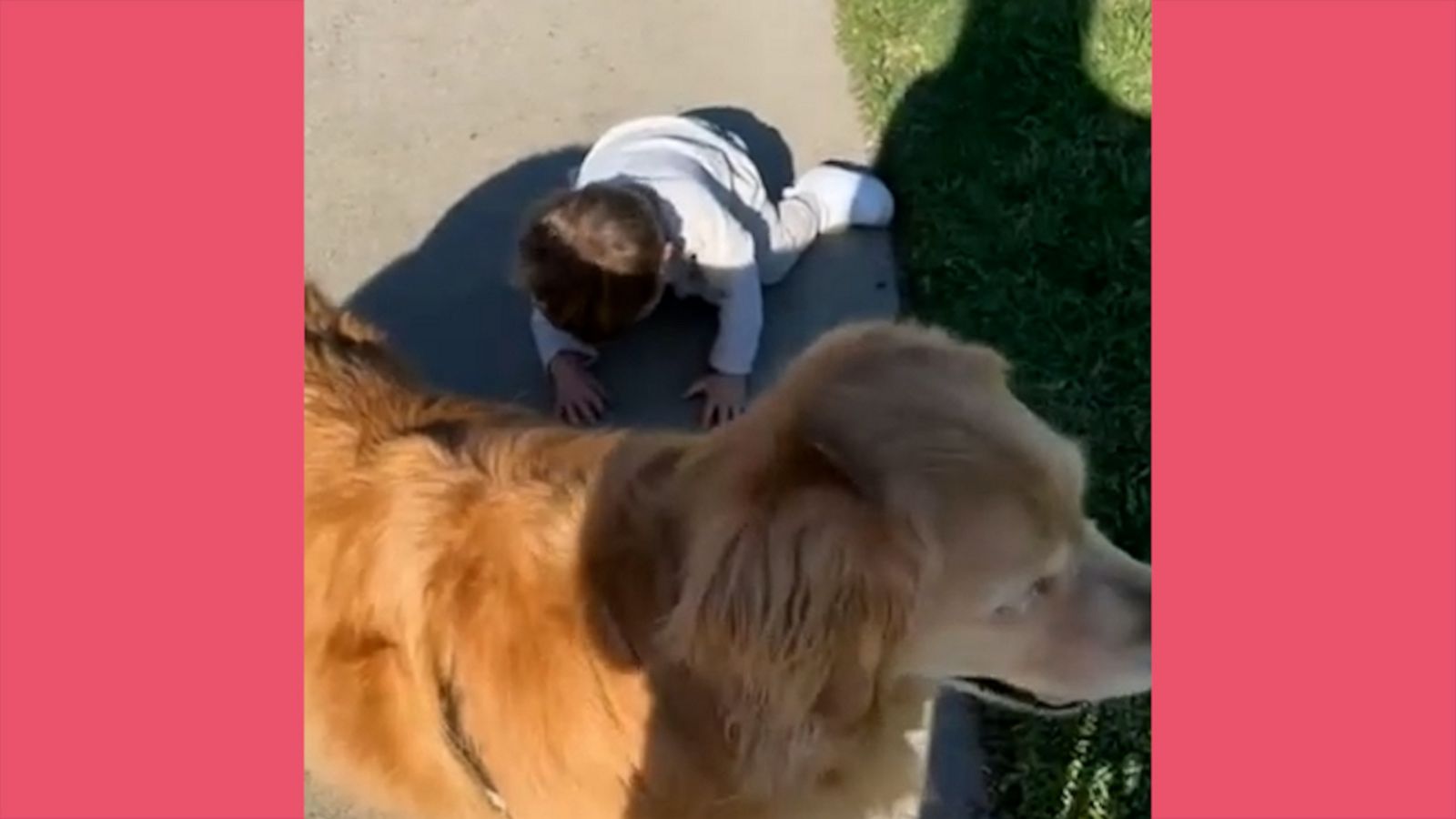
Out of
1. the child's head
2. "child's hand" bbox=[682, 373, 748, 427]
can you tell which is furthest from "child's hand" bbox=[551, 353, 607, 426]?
"child's hand" bbox=[682, 373, 748, 427]

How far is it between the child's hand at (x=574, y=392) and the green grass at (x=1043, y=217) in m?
0.87

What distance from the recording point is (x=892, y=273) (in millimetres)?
4387

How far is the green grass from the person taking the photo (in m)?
3.48

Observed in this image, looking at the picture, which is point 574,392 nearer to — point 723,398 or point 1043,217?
point 723,398

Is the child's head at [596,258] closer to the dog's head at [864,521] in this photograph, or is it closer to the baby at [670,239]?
the baby at [670,239]

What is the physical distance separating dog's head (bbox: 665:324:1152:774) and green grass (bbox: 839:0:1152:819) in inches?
42.7

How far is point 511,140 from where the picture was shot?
4.85 m

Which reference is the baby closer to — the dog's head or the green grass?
the green grass

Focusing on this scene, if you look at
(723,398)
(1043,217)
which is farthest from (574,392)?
(1043,217)

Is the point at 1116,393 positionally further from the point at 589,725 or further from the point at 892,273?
the point at 589,725

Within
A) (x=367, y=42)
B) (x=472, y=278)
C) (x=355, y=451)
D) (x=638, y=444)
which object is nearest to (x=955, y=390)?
(x=638, y=444)

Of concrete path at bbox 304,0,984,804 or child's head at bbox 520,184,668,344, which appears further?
concrete path at bbox 304,0,984,804

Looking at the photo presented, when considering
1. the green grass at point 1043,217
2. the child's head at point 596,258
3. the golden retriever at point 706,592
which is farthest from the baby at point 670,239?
the golden retriever at point 706,592

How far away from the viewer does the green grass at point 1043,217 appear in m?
3.48
